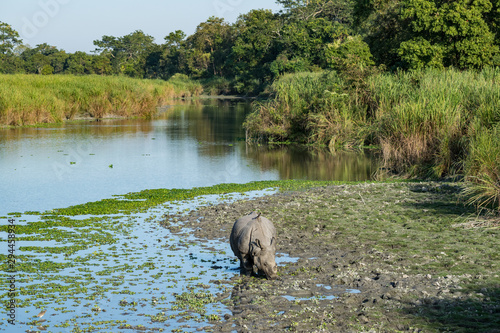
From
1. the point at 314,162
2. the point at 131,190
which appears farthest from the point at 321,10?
the point at 131,190

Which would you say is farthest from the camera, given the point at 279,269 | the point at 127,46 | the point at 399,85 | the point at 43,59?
the point at 127,46

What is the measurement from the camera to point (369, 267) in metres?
8.80

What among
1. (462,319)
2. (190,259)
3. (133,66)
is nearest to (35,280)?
(190,259)

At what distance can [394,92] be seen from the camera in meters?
25.8

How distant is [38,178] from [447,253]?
1312 centimetres

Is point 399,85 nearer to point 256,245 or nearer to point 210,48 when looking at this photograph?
point 256,245

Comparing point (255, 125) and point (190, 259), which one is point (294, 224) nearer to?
point (190, 259)

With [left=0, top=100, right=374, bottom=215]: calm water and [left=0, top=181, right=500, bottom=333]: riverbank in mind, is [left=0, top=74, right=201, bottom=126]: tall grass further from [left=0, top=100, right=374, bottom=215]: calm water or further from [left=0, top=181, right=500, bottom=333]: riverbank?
[left=0, top=181, right=500, bottom=333]: riverbank

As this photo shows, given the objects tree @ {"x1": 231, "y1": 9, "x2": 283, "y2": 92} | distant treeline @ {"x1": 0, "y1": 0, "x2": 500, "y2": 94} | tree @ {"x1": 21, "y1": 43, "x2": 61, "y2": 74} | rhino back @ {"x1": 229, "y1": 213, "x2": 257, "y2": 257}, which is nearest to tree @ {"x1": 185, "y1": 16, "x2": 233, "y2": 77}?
distant treeline @ {"x1": 0, "y1": 0, "x2": 500, "y2": 94}

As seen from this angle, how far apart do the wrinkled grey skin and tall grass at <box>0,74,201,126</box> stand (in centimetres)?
2619

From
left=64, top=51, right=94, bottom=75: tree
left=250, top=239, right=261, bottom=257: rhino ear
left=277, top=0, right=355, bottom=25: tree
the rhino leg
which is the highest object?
left=277, top=0, right=355, bottom=25: tree

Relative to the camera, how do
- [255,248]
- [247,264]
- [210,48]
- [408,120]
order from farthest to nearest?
1. [210,48]
2. [408,120]
3. [247,264]
4. [255,248]

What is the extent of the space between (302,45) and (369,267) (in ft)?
183

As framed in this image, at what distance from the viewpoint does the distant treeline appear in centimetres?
3228
